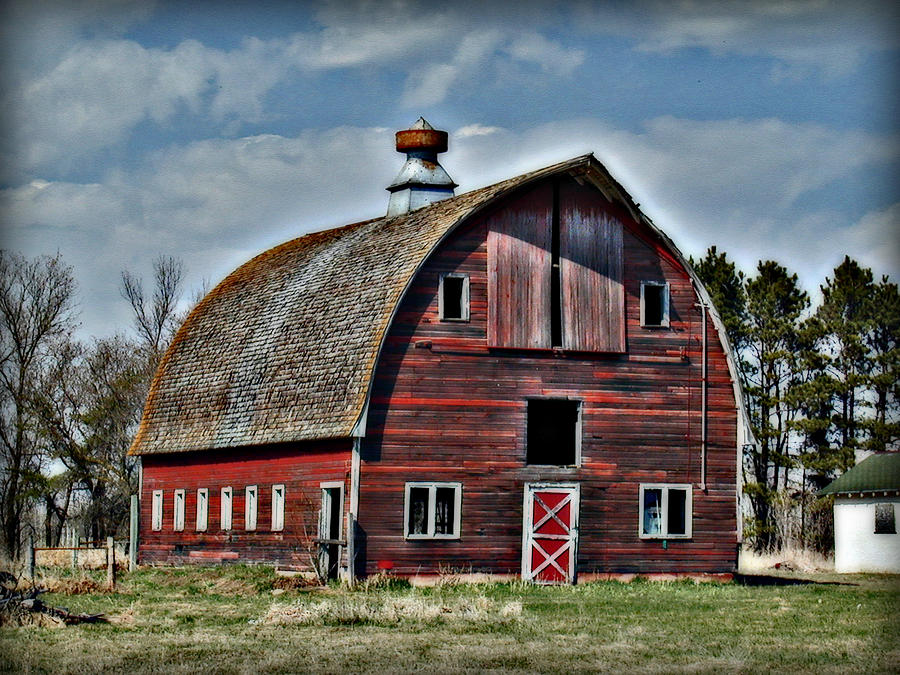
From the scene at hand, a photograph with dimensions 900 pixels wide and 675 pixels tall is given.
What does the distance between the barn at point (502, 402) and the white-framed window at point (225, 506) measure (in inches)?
38.0

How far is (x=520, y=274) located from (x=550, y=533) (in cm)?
533

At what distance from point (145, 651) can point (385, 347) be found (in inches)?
464

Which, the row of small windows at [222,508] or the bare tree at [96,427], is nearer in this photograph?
the row of small windows at [222,508]

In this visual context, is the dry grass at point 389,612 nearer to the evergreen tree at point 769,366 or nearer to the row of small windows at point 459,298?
the row of small windows at point 459,298

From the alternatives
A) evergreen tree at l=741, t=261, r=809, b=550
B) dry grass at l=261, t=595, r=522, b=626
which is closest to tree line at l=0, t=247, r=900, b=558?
evergreen tree at l=741, t=261, r=809, b=550

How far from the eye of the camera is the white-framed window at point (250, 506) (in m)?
35.0

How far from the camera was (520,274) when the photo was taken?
1264 inches

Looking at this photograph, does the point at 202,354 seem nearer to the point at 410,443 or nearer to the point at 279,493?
the point at 279,493

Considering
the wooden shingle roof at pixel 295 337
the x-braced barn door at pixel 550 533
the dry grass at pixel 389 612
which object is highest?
the wooden shingle roof at pixel 295 337

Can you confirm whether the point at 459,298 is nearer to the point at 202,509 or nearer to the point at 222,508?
the point at 222,508

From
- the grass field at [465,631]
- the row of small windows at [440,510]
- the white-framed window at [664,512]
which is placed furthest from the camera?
the white-framed window at [664,512]

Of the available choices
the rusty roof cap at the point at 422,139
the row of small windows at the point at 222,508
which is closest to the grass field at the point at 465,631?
the row of small windows at the point at 222,508

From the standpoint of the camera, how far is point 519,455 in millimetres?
A: 31781

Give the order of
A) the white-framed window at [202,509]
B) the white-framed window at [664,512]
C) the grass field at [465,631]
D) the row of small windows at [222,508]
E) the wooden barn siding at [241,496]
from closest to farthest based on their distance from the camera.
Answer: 1. the grass field at [465,631]
2. the wooden barn siding at [241,496]
3. the white-framed window at [664,512]
4. the row of small windows at [222,508]
5. the white-framed window at [202,509]
